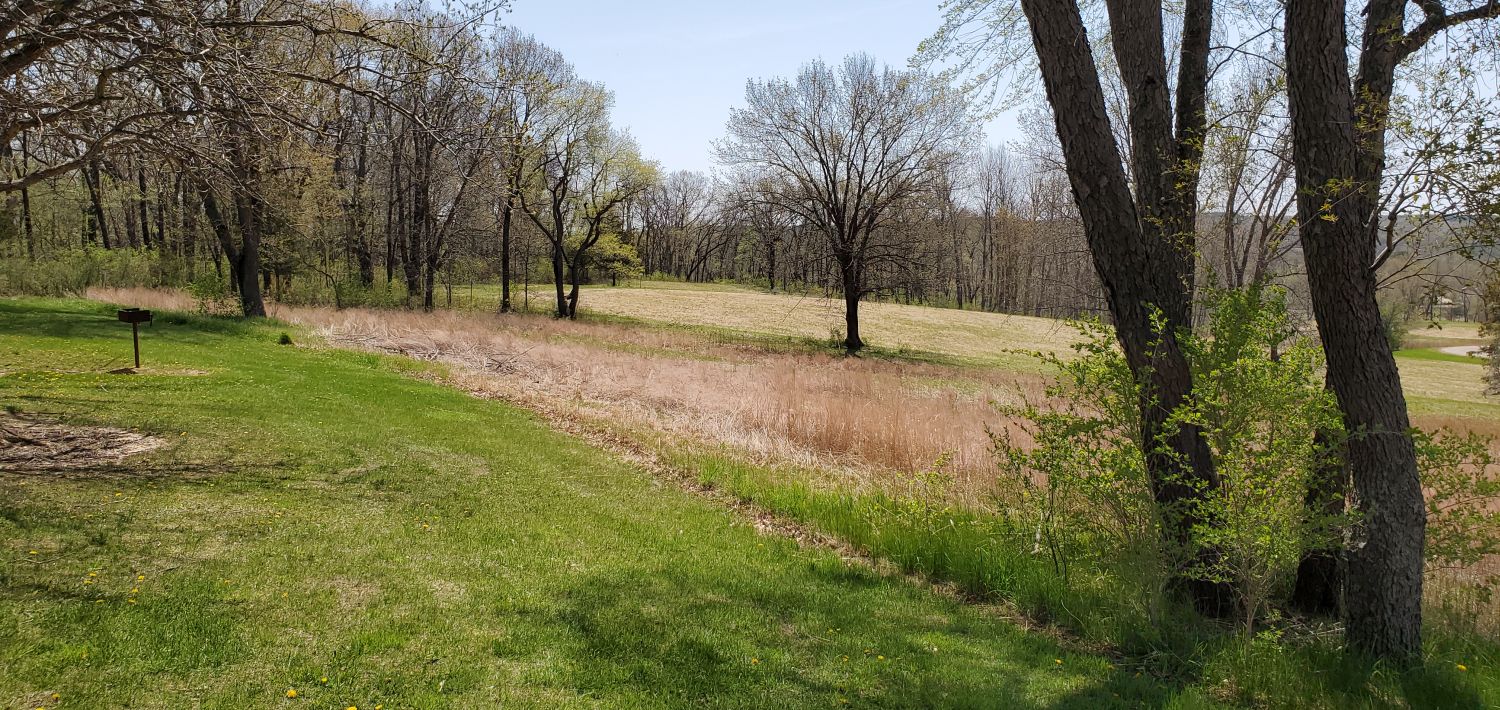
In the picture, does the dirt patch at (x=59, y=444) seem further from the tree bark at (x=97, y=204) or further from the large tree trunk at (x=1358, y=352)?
the tree bark at (x=97, y=204)

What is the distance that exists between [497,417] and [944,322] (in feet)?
127

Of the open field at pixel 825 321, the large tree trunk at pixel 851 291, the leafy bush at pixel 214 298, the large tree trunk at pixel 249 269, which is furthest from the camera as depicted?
the open field at pixel 825 321

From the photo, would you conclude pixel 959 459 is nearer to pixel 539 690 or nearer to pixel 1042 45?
pixel 1042 45

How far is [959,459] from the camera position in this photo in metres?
9.87

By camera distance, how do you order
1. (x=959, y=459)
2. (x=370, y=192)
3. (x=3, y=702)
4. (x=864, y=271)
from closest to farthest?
(x=3, y=702)
(x=959, y=459)
(x=864, y=271)
(x=370, y=192)

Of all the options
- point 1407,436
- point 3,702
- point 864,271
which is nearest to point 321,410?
point 3,702

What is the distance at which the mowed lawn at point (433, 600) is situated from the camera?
365cm

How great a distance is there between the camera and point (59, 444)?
7.41m

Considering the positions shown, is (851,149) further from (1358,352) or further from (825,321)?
(1358,352)

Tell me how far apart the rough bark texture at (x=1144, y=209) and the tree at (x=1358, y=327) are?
84 cm

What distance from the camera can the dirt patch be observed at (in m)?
6.73

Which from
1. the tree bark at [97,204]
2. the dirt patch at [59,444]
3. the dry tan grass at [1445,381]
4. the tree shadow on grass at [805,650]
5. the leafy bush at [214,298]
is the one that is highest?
the tree bark at [97,204]

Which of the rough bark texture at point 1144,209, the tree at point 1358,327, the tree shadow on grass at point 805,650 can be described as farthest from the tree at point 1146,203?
the tree shadow on grass at point 805,650

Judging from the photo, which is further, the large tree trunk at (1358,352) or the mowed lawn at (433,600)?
the large tree trunk at (1358,352)
